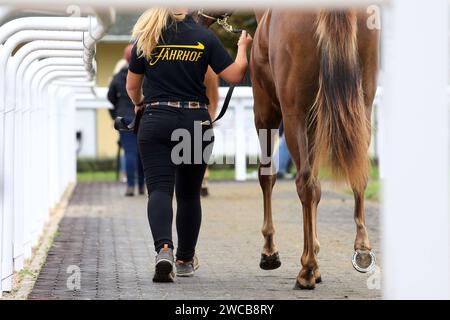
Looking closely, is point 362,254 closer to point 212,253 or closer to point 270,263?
point 270,263

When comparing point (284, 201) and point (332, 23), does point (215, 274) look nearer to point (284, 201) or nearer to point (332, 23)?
point (332, 23)

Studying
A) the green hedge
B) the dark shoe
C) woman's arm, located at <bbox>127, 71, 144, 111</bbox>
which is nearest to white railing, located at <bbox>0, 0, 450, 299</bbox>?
woman's arm, located at <bbox>127, 71, 144, 111</bbox>

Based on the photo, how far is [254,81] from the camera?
24.8 feet

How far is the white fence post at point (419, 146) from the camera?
2.51 metres

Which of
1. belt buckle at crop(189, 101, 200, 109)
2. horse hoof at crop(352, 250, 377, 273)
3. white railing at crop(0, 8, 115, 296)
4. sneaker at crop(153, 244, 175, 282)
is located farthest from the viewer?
belt buckle at crop(189, 101, 200, 109)

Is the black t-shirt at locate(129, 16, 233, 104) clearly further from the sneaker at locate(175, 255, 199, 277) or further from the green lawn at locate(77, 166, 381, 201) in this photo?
the green lawn at locate(77, 166, 381, 201)

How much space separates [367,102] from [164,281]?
5.34 feet

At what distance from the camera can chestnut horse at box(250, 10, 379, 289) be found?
6.30 metres

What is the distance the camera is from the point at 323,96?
636 cm

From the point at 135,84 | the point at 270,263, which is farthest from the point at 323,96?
the point at 270,263

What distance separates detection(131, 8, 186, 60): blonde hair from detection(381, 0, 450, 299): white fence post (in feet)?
13.6

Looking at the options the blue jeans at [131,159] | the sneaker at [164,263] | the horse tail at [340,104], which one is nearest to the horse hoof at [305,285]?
the horse tail at [340,104]

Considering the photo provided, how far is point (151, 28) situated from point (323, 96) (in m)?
1.14
